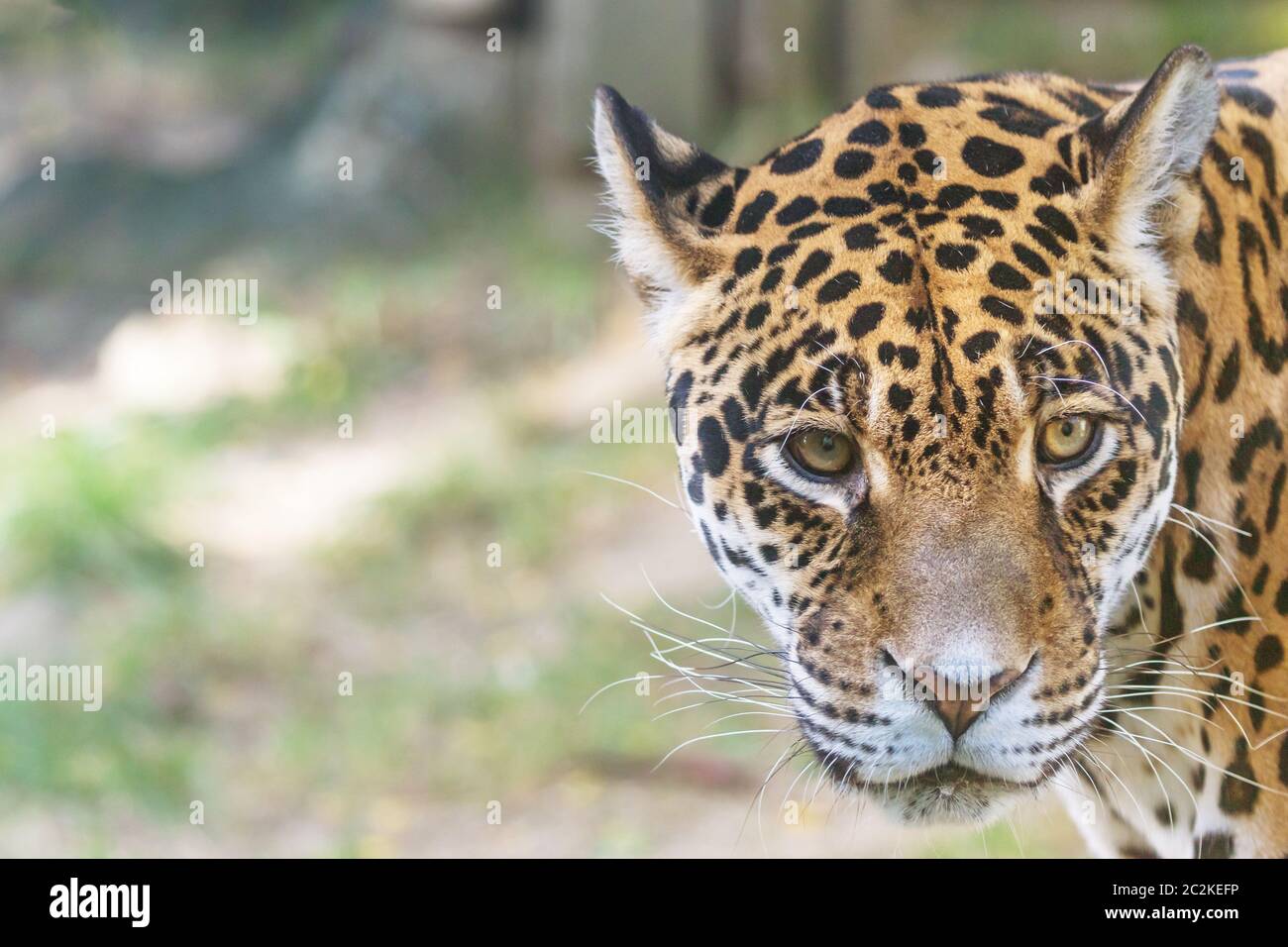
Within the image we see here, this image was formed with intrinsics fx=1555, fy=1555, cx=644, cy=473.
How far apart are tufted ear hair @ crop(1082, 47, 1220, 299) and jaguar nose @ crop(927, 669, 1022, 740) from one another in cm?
107

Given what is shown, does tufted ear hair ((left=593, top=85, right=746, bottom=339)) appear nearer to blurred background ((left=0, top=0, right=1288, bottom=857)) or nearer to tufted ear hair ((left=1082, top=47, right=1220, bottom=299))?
tufted ear hair ((left=1082, top=47, right=1220, bottom=299))

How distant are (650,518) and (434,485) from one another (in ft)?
5.58

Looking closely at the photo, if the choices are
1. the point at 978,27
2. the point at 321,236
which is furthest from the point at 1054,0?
the point at 321,236

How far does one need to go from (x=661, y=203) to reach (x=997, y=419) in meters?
1.06

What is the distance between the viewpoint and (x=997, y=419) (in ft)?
11.8

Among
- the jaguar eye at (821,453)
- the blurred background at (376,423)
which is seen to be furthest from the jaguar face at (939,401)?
the blurred background at (376,423)

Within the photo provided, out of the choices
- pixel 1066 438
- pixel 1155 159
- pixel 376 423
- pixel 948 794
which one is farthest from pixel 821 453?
pixel 376 423

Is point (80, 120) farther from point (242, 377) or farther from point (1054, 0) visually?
Answer: point (1054, 0)

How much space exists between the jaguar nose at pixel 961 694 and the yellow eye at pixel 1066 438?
1.72 feet

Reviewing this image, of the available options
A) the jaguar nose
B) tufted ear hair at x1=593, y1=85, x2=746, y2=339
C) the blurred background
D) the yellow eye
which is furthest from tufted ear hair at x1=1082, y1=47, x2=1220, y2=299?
the blurred background

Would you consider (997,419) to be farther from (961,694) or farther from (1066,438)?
(961,694)

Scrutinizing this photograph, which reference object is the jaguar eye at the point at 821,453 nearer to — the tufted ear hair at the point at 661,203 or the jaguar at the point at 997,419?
the jaguar at the point at 997,419

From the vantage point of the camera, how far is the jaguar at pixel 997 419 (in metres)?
3.61

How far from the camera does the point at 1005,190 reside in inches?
150
